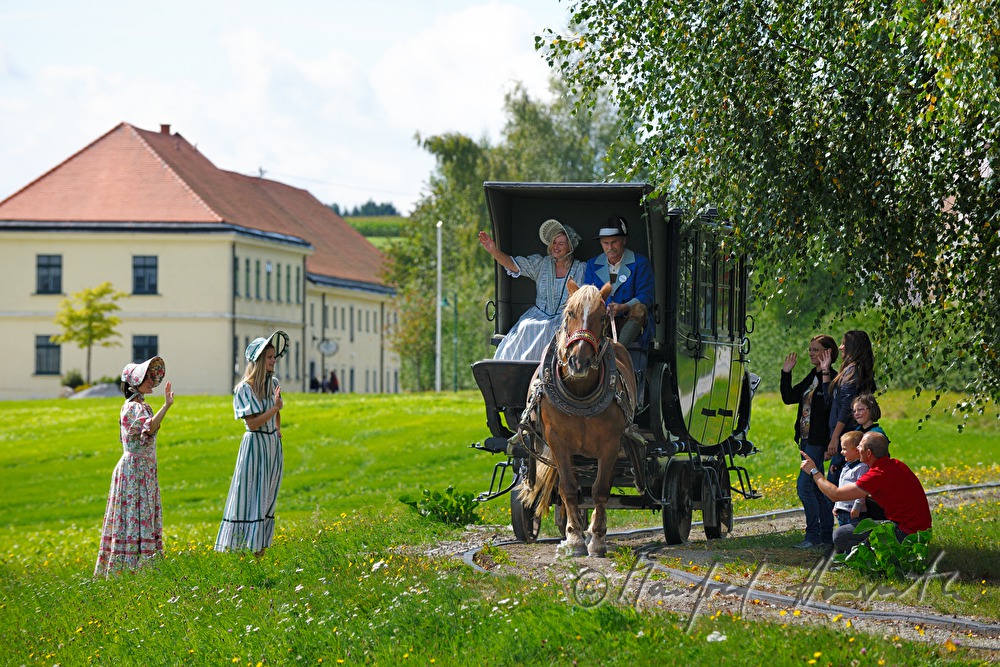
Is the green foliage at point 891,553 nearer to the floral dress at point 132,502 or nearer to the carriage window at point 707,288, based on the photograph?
the carriage window at point 707,288

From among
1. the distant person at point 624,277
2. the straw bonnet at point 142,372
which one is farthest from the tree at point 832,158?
the straw bonnet at point 142,372

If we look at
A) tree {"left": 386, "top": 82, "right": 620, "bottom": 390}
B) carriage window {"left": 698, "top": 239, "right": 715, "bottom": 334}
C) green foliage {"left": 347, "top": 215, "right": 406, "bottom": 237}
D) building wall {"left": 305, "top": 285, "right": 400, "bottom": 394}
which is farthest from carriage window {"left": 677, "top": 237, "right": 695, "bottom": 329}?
green foliage {"left": 347, "top": 215, "right": 406, "bottom": 237}

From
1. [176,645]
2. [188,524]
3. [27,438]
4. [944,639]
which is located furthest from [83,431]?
[944,639]

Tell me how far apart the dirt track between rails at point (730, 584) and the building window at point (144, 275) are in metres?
62.3

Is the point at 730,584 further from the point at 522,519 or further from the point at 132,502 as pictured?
the point at 132,502

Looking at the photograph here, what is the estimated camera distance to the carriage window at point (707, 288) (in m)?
13.6

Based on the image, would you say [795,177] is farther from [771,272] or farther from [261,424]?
[261,424]

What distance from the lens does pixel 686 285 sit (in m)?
13.1

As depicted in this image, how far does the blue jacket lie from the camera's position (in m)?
12.5

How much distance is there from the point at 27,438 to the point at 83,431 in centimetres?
168

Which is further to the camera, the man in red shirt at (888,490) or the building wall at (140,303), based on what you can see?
the building wall at (140,303)

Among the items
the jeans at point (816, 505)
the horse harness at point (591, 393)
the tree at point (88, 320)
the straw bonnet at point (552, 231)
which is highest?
Answer: the tree at point (88, 320)

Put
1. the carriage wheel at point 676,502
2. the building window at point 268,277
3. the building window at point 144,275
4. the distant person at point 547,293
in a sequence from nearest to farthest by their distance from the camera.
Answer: the distant person at point 547,293 < the carriage wheel at point 676,502 < the building window at point 144,275 < the building window at point 268,277

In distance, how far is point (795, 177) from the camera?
11.5m
